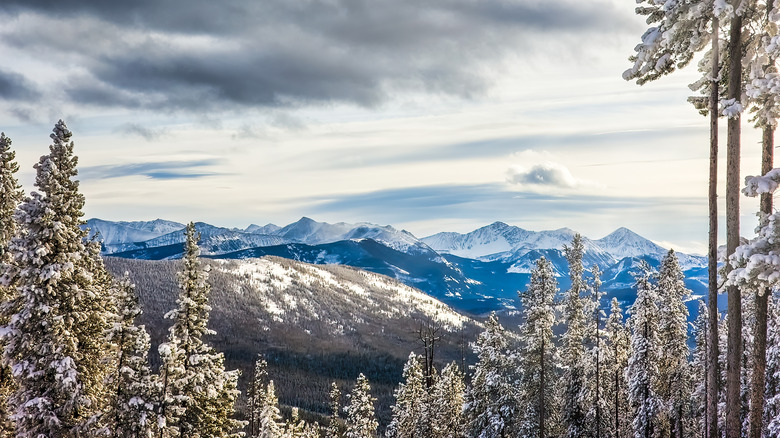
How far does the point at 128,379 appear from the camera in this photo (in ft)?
76.4

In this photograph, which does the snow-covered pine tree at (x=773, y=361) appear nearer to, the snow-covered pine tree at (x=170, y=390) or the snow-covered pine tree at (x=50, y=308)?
the snow-covered pine tree at (x=170, y=390)

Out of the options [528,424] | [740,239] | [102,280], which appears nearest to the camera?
[740,239]

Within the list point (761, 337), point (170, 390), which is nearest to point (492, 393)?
point (170, 390)

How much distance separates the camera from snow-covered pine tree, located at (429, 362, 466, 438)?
40944mm

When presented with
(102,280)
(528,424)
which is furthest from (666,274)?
(102,280)

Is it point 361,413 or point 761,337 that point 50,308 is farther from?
point 361,413

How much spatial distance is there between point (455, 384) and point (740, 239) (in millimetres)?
34978

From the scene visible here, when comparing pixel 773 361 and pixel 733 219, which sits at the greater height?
pixel 733 219

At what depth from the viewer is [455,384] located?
45.1 m

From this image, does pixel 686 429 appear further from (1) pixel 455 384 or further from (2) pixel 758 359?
(2) pixel 758 359

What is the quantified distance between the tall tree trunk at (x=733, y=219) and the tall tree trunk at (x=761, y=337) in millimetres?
395

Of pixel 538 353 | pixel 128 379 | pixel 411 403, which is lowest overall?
pixel 411 403

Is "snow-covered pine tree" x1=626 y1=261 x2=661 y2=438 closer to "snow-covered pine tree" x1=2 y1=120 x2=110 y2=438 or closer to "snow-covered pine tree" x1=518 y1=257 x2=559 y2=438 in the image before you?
"snow-covered pine tree" x1=518 y1=257 x2=559 y2=438

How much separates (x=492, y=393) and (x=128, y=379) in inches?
974
